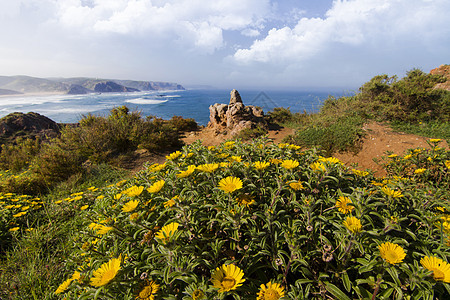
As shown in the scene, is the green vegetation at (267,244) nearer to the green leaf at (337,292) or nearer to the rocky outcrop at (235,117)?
the green leaf at (337,292)

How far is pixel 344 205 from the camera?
1298mm

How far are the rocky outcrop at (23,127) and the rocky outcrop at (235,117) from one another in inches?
428

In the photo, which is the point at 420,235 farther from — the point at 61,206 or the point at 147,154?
the point at 147,154

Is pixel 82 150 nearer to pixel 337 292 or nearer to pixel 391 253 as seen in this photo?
pixel 337 292

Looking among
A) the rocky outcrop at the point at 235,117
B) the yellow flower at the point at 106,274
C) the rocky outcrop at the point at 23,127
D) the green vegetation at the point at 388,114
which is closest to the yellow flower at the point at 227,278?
the yellow flower at the point at 106,274

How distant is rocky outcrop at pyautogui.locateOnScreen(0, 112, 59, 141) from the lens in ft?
38.0

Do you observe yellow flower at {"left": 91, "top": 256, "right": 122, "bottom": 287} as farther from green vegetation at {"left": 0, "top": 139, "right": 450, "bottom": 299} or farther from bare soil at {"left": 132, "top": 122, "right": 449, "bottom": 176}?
bare soil at {"left": 132, "top": 122, "right": 449, "bottom": 176}

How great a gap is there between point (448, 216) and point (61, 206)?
17.4ft

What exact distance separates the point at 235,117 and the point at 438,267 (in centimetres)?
1055

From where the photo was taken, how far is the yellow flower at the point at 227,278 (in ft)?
3.22

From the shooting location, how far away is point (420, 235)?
1.26 meters

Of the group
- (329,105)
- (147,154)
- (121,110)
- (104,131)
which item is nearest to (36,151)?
(104,131)

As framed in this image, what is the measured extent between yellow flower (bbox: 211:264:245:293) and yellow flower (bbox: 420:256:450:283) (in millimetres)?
1017

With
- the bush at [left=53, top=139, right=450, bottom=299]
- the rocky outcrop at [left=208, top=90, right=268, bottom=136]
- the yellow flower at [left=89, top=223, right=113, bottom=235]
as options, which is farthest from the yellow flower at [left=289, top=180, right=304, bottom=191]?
the rocky outcrop at [left=208, top=90, right=268, bottom=136]
